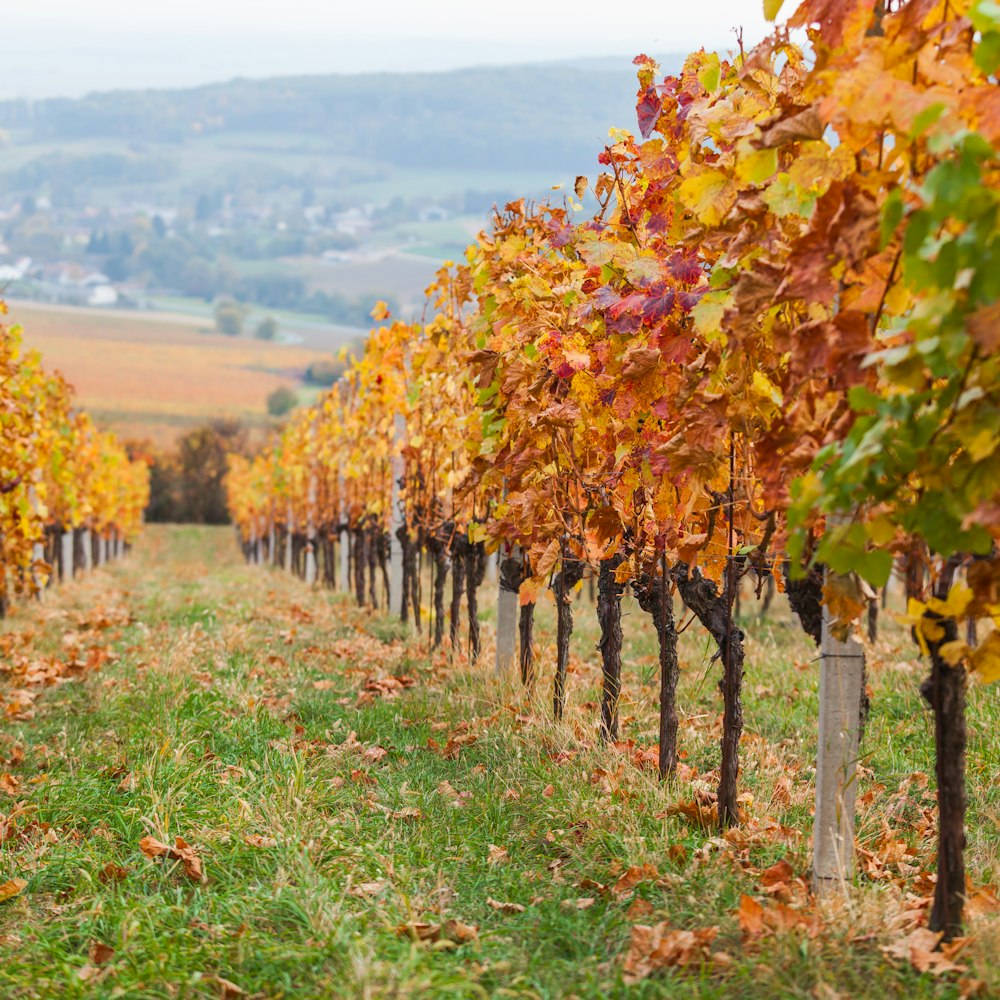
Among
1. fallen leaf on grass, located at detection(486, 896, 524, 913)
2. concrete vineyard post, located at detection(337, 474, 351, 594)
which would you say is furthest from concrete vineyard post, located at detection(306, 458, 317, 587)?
fallen leaf on grass, located at detection(486, 896, 524, 913)

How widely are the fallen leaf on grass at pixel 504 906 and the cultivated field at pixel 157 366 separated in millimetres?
78857

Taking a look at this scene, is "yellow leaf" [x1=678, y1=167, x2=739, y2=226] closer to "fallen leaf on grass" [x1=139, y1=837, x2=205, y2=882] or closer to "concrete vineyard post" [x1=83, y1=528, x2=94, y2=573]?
"fallen leaf on grass" [x1=139, y1=837, x2=205, y2=882]

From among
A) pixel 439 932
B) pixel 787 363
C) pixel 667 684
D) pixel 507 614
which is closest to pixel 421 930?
pixel 439 932

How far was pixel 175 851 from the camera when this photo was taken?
4.16m

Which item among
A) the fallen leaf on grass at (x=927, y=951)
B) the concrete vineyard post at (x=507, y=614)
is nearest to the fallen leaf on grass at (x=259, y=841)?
the fallen leaf on grass at (x=927, y=951)

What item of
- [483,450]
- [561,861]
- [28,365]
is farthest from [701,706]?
[28,365]

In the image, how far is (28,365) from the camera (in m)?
11.1

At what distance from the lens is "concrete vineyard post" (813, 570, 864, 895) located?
12.0 ft

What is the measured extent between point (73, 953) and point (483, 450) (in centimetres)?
353

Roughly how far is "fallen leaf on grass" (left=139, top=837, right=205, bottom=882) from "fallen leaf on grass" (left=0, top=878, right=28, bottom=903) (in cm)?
41

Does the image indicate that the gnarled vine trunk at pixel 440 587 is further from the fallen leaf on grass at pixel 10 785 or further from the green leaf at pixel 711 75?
the green leaf at pixel 711 75

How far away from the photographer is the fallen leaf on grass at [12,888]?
3939 mm

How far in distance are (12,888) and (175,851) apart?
0.54 metres

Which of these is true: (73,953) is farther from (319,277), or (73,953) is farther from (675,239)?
(319,277)
